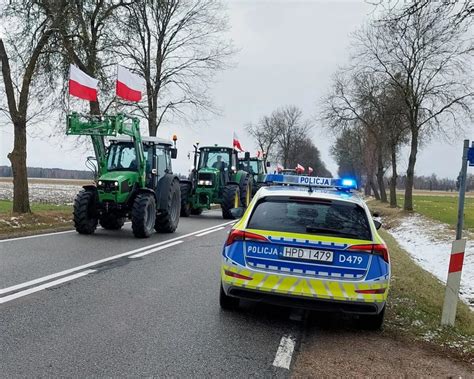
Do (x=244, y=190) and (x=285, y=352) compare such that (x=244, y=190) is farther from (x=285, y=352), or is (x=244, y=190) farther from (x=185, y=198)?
(x=285, y=352)

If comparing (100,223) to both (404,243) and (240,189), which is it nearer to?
(240,189)

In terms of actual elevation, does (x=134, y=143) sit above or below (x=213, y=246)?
above

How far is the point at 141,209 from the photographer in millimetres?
12594

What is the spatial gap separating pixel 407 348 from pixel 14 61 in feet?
49.4

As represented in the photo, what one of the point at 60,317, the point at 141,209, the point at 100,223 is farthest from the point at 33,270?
the point at 100,223

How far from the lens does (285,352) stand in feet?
15.4

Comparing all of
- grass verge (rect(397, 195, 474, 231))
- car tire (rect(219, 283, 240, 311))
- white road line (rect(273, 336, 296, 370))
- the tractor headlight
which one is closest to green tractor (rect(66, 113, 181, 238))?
the tractor headlight

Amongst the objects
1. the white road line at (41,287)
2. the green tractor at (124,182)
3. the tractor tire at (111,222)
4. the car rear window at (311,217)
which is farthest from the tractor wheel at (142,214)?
the car rear window at (311,217)

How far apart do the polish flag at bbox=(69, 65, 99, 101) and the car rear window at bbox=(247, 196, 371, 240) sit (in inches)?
383

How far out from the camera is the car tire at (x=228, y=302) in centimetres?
603

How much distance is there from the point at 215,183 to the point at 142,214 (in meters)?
9.05

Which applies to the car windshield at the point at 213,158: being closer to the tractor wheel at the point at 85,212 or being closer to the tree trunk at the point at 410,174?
the tractor wheel at the point at 85,212

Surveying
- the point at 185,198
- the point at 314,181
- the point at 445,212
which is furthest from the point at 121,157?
the point at 445,212

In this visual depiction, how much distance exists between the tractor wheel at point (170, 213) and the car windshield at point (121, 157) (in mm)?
1461
